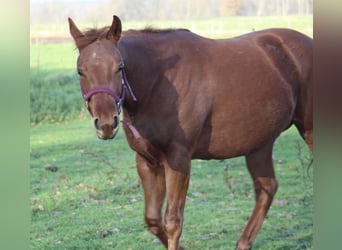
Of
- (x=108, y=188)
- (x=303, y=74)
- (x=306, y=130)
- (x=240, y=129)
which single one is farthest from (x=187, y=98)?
(x=108, y=188)

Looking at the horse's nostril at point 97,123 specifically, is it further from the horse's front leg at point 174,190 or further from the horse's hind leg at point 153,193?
the horse's hind leg at point 153,193

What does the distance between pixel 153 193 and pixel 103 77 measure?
3.54ft

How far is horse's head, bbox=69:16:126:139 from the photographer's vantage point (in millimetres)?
3705

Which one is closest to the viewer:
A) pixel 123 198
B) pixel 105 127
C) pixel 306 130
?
pixel 105 127

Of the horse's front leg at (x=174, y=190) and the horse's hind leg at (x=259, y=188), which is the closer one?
the horse's front leg at (x=174, y=190)

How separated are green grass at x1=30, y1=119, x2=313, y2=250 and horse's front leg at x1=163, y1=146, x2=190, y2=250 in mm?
909

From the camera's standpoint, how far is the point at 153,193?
14.9ft

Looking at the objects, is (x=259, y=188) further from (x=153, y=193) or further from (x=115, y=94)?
(x=115, y=94)

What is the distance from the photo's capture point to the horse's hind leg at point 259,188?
5000 mm

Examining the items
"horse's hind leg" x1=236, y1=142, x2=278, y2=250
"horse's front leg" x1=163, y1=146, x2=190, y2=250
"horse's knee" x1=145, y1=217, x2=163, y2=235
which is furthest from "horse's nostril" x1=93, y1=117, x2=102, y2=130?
"horse's hind leg" x1=236, y1=142, x2=278, y2=250

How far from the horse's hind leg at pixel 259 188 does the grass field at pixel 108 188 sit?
306 mm

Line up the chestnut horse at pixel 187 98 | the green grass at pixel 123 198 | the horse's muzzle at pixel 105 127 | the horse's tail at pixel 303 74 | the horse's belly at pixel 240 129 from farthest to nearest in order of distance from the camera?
the green grass at pixel 123 198 → the horse's tail at pixel 303 74 → the horse's belly at pixel 240 129 → the chestnut horse at pixel 187 98 → the horse's muzzle at pixel 105 127

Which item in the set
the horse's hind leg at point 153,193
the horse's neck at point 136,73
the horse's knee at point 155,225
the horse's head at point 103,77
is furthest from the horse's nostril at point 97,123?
the horse's knee at point 155,225

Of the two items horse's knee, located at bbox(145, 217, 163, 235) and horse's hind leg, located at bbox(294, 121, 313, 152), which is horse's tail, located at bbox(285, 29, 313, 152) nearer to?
horse's hind leg, located at bbox(294, 121, 313, 152)
